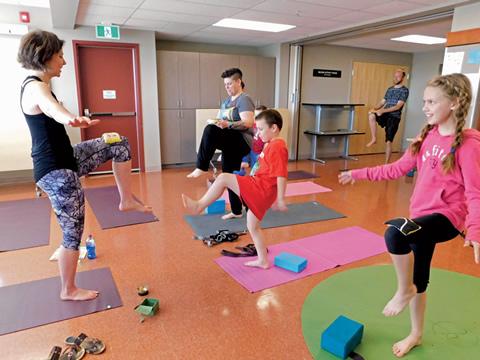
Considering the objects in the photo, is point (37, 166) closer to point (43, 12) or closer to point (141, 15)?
point (141, 15)

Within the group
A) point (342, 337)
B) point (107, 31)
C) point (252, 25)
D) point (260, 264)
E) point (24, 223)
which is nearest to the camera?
point (342, 337)

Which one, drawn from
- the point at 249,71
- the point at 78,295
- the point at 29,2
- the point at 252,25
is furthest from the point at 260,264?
the point at 249,71

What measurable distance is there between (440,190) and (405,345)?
33.8 inches

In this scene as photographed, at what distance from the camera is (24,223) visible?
12.4ft

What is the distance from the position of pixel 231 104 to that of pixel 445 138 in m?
2.18

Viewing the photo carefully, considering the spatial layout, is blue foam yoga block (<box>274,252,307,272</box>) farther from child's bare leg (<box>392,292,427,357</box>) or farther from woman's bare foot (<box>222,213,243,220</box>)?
woman's bare foot (<box>222,213,243,220</box>)

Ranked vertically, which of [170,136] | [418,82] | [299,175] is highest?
[418,82]

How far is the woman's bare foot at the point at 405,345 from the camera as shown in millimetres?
1836

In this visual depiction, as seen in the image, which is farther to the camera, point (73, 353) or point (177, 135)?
point (177, 135)

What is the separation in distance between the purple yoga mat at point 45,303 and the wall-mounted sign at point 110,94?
14.2 ft

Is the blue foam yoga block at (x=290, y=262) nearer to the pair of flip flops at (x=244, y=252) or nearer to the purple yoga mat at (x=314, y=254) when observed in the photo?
the purple yoga mat at (x=314, y=254)

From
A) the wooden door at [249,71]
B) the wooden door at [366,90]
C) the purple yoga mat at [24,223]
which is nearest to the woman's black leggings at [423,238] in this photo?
the purple yoga mat at [24,223]

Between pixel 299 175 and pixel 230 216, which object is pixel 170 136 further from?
pixel 230 216

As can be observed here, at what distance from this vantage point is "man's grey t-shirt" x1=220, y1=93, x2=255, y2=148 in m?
3.36
